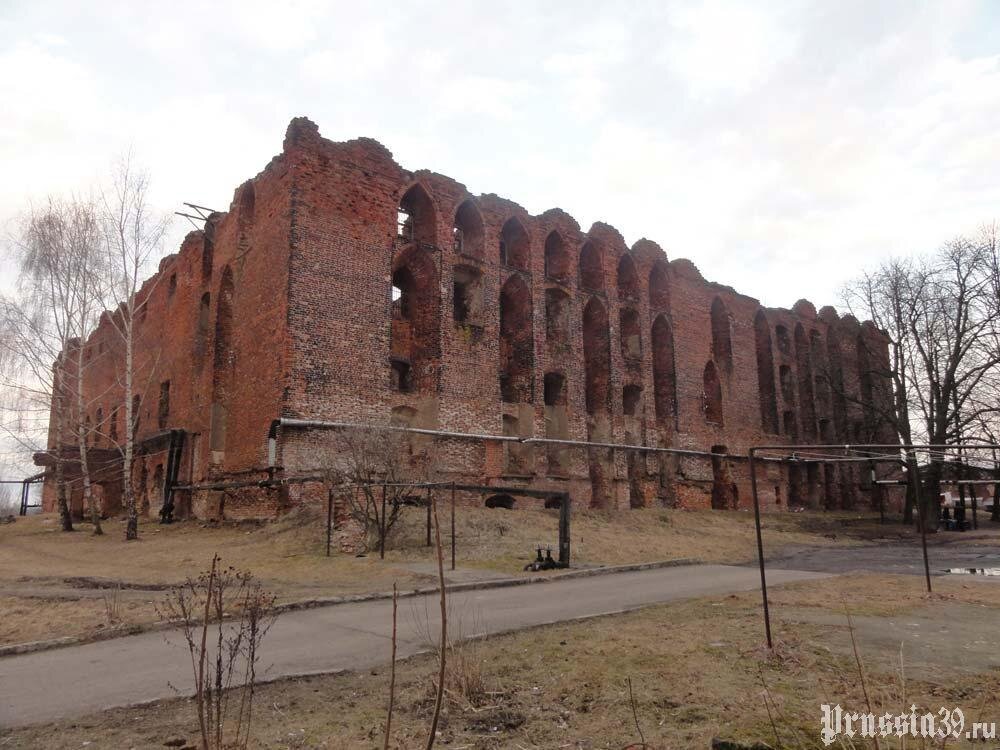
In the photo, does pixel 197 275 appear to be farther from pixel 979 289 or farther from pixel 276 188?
pixel 979 289

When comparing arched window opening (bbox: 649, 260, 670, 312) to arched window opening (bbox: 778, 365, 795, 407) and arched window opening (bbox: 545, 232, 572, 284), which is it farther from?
arched window opening (bbox: 778, 365, 795, 407)

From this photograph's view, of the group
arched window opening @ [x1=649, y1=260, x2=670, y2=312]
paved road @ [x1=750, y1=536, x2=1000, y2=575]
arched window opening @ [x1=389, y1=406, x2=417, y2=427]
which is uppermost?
arched window opening @ [x1=649, y1=260, x2=670, y2=312]

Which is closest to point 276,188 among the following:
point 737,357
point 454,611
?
point 454,611

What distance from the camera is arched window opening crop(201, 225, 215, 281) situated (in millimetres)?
24969

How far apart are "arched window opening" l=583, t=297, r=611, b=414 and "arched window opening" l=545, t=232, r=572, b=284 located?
171 cm

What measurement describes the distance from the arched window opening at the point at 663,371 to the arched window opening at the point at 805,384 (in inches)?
410

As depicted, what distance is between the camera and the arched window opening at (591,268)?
26953 mm

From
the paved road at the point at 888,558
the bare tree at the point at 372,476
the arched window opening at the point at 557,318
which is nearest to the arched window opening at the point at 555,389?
the arched window opening at the point at 557,318

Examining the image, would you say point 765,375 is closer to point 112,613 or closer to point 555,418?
point 555,418

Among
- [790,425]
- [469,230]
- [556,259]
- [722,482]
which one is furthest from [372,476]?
[790,425]

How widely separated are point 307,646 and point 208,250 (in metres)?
22.2

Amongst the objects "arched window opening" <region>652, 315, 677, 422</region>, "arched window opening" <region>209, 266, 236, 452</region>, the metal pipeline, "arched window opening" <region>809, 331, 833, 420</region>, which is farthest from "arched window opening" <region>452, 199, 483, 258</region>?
"arched window opening" <region>809, 331, 833, 420</region>

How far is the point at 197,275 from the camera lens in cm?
2527

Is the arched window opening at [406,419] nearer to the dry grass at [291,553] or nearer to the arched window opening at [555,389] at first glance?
the dry grass at [291,553]
